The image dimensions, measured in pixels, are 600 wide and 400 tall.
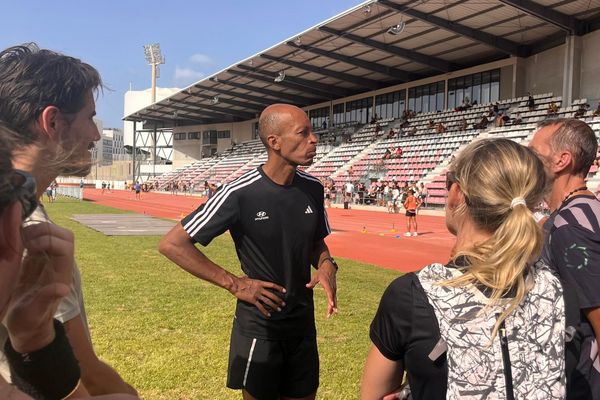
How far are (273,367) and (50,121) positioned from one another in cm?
203

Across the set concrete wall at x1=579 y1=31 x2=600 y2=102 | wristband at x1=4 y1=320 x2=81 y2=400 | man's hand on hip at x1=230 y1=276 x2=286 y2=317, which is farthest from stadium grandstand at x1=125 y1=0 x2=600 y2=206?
wristband at x1=4 y1=320 x2=81 y2=400

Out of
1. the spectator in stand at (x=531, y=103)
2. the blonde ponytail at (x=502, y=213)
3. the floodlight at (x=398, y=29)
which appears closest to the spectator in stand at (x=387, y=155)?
the spectator in stand at (x=531, y=103)

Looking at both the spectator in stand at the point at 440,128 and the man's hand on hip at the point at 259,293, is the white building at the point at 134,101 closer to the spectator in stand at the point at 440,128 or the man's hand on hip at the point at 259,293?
the spectator in stand at the point at 440,128

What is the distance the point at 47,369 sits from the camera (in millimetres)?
1099

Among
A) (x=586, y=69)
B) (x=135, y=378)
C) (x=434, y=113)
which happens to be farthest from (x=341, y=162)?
(x=135, y=378)

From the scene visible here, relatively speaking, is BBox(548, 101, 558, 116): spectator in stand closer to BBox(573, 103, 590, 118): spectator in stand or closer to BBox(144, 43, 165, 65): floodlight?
BBox(573, 103, 590, 118): spectator in stand

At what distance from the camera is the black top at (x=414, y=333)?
5.23ft

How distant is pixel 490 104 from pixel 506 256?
37714 mm

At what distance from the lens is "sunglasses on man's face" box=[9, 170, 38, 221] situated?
0.90 m

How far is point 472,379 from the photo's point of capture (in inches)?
60.3

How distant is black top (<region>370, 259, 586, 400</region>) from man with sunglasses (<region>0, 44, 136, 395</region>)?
827mm

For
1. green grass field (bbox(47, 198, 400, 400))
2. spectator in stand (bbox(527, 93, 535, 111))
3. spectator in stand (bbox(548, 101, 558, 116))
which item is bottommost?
green grass field (bbox(47, 198, 400, 400))

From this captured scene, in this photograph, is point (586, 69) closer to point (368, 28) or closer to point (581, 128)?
point (368, 28)

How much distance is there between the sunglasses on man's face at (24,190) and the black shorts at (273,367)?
7.50ft
